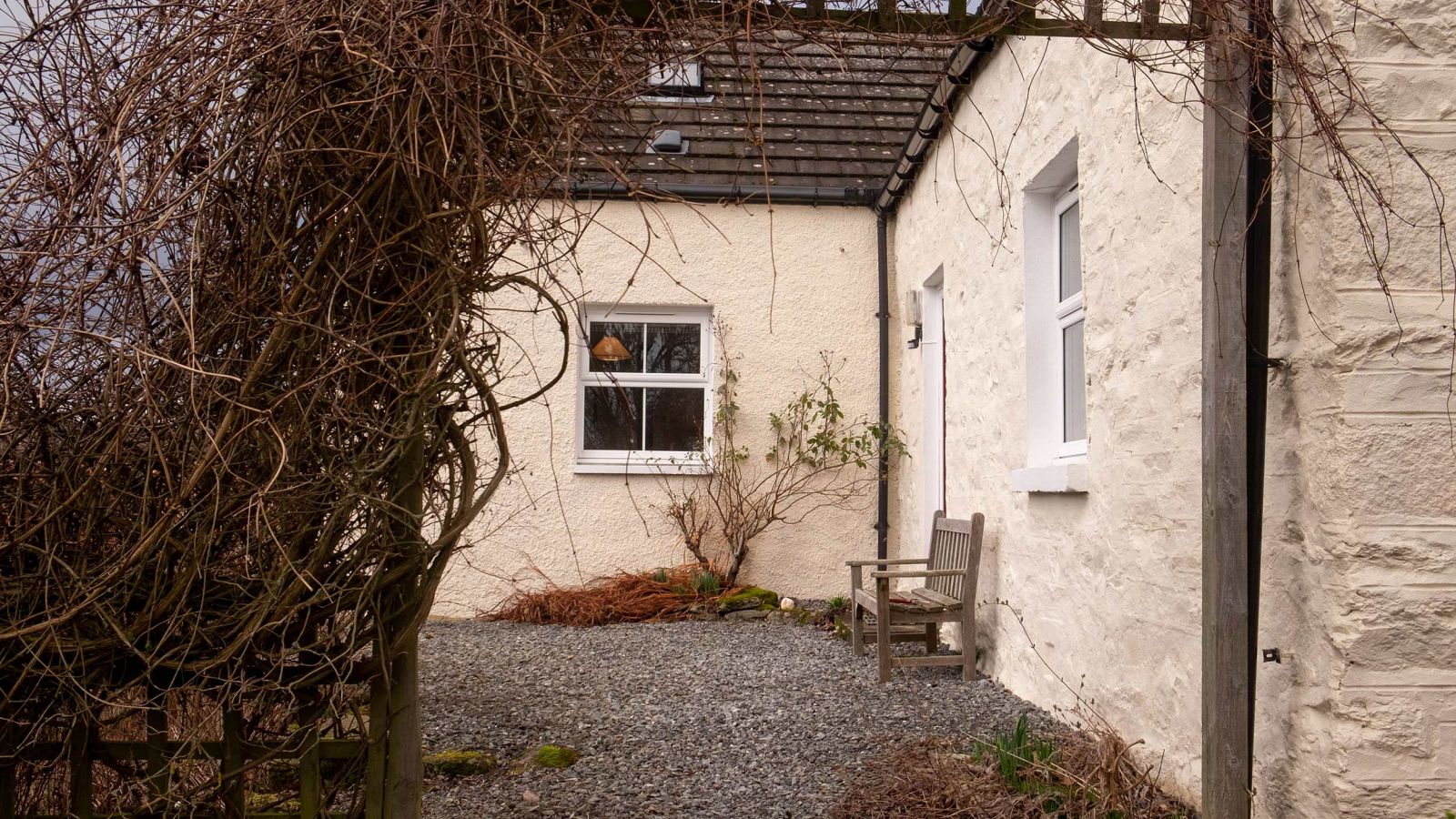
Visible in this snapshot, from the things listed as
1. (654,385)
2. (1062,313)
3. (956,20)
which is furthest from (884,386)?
(956,20)

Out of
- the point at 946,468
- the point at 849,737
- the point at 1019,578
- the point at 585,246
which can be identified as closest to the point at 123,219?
the point at 849,737

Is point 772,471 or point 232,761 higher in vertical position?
point 772,471

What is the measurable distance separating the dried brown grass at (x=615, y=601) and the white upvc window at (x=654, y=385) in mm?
1011

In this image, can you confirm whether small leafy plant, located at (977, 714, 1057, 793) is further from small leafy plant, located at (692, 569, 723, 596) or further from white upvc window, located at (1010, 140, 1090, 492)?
small leafy plant, located at (692, 569, 723, 596)

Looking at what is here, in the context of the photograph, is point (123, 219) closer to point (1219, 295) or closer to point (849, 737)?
point (1219, 295)

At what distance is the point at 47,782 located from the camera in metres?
2.95

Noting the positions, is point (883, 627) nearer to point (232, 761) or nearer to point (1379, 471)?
point (1379, 471)

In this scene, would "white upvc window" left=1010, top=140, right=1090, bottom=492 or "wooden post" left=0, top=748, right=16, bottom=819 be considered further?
"white upvc window" left=1010, top=140, right=1090, bottom=492

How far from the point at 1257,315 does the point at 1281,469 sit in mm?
427

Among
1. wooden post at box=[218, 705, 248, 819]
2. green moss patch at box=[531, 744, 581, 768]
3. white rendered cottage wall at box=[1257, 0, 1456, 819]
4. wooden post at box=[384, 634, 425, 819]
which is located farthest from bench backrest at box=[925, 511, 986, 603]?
wooden post at box=[218, 705, 248, 819]

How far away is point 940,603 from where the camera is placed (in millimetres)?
Result: 6375

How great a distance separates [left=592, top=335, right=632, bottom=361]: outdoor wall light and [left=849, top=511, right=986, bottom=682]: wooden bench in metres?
3.35

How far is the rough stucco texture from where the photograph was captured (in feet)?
9.50

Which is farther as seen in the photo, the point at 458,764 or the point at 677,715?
the point at 677,715
